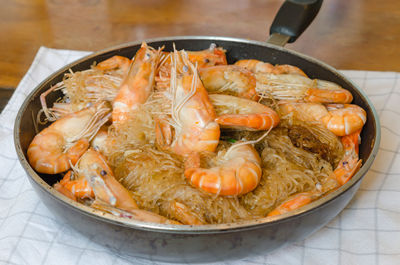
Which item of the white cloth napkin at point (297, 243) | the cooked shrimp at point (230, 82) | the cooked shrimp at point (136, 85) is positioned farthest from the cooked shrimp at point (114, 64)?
the white cloth napkin at point (297, 243)

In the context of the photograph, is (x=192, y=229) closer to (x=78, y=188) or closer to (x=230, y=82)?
(x=78, y=188)

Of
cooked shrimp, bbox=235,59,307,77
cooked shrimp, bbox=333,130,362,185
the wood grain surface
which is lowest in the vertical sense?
the wood grain surface

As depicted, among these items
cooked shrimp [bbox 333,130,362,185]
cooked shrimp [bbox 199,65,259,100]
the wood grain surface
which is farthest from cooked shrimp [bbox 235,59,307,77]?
the wood grain surface

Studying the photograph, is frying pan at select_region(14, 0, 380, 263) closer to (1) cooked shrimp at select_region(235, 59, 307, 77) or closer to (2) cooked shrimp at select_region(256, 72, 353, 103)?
(2) cooked shrimp at select_region(256, 72, 353, 103)

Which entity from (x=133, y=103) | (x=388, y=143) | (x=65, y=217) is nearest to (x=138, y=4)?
(x=133, y=103)

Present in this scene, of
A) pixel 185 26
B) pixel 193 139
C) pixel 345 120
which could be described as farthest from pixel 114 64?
pixel 185 26
